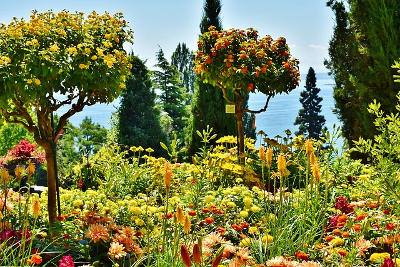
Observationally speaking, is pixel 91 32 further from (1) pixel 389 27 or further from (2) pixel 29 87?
(1) pixel 389 27

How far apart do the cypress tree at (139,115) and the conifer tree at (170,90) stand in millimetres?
3885

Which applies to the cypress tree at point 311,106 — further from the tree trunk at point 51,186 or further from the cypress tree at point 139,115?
the tree trunk at point 51,186

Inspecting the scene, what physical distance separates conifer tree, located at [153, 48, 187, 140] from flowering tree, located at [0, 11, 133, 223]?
37.4ft

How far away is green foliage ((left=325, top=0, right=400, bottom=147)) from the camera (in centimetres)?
663

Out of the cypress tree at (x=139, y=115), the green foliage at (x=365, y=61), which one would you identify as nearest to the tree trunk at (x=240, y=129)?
the green foliage at (x=365, y=61)

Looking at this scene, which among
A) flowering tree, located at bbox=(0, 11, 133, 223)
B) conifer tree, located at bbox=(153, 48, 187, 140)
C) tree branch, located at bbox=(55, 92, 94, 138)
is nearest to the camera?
flowering tree, located at bbox=(0, 11, 133, 223)

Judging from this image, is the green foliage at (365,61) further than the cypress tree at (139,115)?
No

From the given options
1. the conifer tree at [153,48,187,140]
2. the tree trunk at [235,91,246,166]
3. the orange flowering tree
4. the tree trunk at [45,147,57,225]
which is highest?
the conifer tree at [153,48,187,140]

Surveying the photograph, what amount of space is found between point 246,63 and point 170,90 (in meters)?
10.6

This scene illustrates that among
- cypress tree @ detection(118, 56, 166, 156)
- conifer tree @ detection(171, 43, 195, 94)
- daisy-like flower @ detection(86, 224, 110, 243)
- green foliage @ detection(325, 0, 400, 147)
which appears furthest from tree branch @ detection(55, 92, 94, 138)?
conifer tree @ detection(171, 43, 195, 94)

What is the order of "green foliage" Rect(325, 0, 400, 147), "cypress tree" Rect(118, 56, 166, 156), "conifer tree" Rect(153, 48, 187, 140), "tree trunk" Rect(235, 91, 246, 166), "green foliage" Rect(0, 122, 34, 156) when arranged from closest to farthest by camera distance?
"tree trunk" Rect(235, 91, 246, 166)
"green foliage" Rect(325, 0, 400, 147)
"green foliage" Rect(0, 122, 34, 156)
"cypress tree" Rect(118, 56, 166, 156)
"conifer tree" Rect(153, 48, 187, 140)

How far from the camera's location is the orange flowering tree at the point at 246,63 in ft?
18.3

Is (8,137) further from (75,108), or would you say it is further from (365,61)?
(365,61)

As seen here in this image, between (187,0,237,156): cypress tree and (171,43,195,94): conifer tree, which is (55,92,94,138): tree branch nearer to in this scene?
(187,0,237,156): cypress tree
